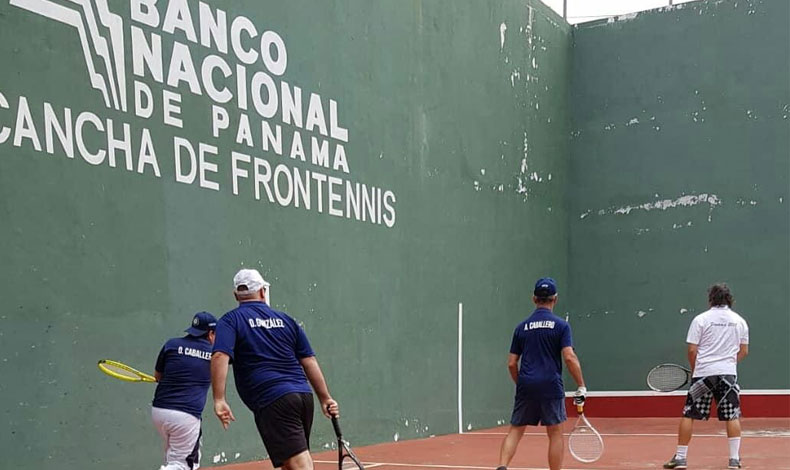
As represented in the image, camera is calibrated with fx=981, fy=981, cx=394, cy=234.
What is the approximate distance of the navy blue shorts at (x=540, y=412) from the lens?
6.08 meters

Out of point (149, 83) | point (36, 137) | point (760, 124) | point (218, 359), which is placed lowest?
point (218, 359)

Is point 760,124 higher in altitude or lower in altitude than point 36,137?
higher

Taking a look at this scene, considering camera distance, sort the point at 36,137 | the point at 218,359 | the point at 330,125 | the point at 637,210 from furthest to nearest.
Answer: the point at 637,210
the point at 330,125
the point at 36,137
the point at 218,359

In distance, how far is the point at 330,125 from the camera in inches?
361

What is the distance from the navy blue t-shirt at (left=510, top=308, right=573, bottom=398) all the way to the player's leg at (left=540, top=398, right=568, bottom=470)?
0.17 feet

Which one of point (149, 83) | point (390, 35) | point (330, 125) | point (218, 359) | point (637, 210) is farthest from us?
point (637, 210)

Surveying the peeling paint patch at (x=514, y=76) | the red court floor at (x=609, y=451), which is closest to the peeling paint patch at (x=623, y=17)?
the peeling paint patch at (x=514, y=76)

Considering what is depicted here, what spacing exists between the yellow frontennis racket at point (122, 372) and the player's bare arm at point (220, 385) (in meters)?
1.49

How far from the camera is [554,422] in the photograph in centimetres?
607

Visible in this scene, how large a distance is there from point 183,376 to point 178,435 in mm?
340

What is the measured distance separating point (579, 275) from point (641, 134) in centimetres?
211

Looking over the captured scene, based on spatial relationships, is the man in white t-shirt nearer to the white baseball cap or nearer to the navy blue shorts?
the navy blue shorts

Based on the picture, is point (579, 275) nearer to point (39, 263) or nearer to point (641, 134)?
point (641, 134)

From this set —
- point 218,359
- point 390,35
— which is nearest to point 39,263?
point 218,359
